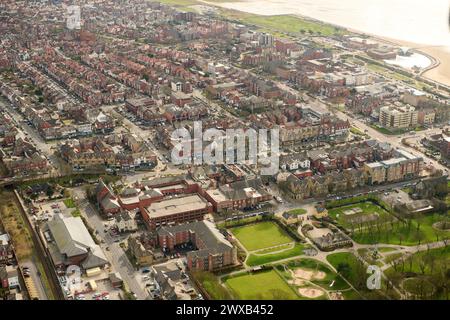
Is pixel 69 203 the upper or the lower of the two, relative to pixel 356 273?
lower

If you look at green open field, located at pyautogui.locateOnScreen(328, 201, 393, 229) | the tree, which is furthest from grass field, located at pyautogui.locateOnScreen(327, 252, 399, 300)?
green open field, located at pyautogui.locateOnScreen(328, 201, 393, 229)

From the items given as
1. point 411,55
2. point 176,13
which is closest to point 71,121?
point 411,55

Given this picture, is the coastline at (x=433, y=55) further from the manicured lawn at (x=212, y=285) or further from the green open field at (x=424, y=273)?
the manicured lawn at (x=212, y=285)

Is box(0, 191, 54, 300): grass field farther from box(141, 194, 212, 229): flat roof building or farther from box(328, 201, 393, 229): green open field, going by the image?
box(328, 201, 393, 229): green open field

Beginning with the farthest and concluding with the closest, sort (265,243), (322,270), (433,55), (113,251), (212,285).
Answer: (433,55), (265,243), (113,251), (322,270), (212,285)

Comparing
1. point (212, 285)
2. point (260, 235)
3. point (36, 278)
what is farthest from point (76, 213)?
point (212, 285)

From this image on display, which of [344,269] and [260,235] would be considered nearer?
[344,269]

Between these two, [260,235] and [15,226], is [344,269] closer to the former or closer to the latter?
[260,235]

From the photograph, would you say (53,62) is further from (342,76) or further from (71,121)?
(342,76)
